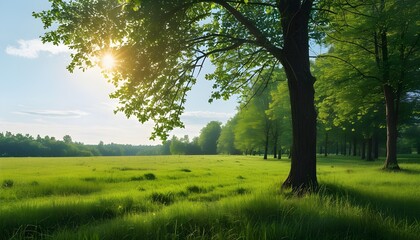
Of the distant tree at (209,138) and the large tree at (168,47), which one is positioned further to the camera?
the distant tree at (209,138)

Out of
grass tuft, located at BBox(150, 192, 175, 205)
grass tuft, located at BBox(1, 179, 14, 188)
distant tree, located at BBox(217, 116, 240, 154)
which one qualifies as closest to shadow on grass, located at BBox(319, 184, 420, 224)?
grass tuft, located at BBox(150, 192, 175, 205)

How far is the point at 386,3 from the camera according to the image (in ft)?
69.2

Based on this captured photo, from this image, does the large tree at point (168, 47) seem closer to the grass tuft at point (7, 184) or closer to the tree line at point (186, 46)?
the tree line at point (186, 46)

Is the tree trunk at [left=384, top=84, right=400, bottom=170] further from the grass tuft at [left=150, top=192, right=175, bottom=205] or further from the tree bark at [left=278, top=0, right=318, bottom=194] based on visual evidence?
the grass tuft at [left=150, top=192, right=175, bottom=205]

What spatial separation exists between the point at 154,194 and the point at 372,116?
109 ft

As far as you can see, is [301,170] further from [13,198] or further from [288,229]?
[13,198]

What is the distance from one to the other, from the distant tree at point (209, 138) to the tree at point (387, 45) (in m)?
110

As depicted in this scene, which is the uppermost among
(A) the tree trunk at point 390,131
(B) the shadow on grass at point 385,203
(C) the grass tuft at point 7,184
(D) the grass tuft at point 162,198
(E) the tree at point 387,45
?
(E) the tree at point 387,45

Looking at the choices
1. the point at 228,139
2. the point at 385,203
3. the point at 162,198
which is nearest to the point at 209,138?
the point at 228,139

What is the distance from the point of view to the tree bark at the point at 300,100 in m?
10.9

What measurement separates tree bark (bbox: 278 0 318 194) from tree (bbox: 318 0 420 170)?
8579 millimetres

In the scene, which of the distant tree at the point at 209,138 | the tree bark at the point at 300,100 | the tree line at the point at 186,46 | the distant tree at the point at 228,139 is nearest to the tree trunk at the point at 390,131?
the tree line at the point at 186,46

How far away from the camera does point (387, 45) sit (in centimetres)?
2358

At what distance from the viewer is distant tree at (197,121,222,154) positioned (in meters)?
134
